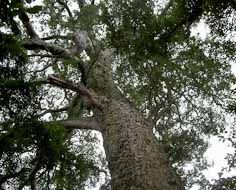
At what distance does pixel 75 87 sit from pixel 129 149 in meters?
1.51

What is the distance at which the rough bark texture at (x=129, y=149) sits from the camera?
462 centimetres

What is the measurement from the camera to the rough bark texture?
4621 millimetres

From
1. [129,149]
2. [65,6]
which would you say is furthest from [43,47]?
[65,6]

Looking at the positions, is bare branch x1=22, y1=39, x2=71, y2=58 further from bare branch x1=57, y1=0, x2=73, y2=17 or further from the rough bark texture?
bare branch x1=57, y1=0, x2=73, y2=17

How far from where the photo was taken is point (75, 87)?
6.13 metres

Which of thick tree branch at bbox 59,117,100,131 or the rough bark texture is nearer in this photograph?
the rough bark texture

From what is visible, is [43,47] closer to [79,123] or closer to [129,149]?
[79,123]

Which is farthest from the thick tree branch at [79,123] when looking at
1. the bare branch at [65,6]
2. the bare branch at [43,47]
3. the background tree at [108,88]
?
the bare branch at [65,6]

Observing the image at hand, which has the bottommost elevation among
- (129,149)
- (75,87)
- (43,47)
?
(129,149)

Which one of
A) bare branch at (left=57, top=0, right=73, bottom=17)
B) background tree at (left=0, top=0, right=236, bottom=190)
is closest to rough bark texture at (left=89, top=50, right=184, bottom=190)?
background tree at (left=0, top=0, right=236, bottom=190)

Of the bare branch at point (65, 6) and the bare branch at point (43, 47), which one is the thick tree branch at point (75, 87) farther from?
the bare branch at point (65, 6)

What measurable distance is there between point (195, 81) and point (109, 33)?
15.5 feet

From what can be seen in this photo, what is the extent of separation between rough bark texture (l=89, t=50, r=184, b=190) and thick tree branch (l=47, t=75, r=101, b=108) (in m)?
0.17

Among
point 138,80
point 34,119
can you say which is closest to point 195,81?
point 138,80
